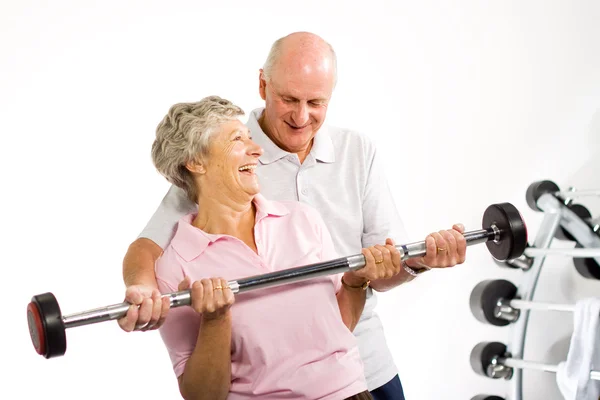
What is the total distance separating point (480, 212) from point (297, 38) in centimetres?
156

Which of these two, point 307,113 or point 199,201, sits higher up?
point 307,113

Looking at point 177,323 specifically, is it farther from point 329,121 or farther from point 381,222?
point 329,121

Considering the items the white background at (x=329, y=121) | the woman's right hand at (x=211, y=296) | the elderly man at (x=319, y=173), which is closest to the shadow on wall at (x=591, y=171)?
the white background at (x=329, y=121)

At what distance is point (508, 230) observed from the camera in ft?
5.41

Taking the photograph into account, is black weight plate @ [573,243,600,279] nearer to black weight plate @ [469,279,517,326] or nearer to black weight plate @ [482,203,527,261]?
black weight plate @ [469,279,517,326]

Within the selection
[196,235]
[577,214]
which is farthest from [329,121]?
[196,235]

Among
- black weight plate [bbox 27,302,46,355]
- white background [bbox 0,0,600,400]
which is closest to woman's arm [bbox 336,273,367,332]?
black weight plate [bbox 27,302,46,355]

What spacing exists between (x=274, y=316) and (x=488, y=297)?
4.76 feet

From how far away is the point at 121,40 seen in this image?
2441mm

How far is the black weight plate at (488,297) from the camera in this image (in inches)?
107

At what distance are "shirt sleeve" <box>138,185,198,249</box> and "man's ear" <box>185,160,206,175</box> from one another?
13 centimetres

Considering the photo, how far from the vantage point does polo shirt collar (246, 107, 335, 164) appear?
1.81 metres

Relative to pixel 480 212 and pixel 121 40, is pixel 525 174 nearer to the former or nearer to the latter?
pixel 480 212

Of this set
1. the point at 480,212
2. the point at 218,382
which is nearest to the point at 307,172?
the point at 218,382
